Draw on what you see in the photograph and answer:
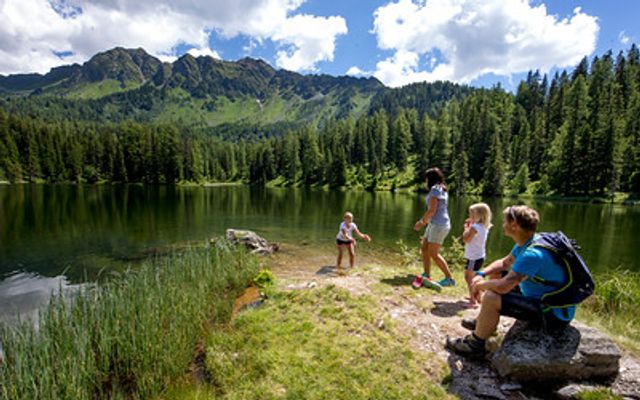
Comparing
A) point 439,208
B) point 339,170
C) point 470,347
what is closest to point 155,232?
point 439,208

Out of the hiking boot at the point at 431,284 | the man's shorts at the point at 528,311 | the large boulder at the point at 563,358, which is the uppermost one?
the man's shorts at the point at 528,311

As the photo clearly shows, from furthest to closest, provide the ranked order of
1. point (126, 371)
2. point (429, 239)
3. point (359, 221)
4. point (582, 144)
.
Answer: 1. point (582, 144)
2. point (359, 221)
3. point (429, 239)
4. point (126, 371)

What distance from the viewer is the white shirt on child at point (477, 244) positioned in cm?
777

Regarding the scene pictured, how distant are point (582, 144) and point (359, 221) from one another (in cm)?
7417

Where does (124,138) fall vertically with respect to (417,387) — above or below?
above

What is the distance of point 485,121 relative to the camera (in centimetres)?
10519

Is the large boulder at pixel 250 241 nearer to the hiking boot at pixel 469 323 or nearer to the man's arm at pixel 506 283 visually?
the hiking boot at pixel 469 323

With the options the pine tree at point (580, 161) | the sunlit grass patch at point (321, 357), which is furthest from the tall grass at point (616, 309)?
the pine tree at point (580, 161)

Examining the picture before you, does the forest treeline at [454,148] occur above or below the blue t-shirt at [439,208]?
above

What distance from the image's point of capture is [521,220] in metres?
5.33

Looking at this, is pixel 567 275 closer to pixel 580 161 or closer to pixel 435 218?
pixel 435 218

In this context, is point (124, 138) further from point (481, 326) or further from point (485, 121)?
point (481, 326)

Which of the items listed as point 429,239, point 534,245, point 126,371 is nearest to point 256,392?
point 126,371

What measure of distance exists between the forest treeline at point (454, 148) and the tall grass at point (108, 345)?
3583 inches
